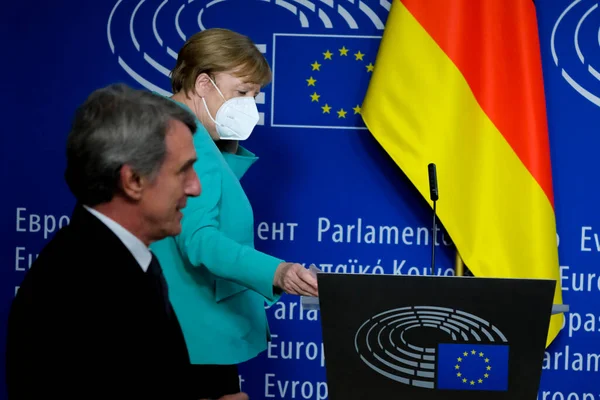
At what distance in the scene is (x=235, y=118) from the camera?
7.07 ft

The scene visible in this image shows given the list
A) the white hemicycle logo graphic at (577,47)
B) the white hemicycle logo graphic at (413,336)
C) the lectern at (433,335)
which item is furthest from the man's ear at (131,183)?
the white hemicycle logo graphic at (577,47)

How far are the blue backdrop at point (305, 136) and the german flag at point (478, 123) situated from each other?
173mm

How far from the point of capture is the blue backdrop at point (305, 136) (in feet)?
9.91

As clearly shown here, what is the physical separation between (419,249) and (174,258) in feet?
4.43

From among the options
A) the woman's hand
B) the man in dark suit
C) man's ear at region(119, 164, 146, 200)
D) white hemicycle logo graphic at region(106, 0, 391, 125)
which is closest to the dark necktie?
the man in dark suit

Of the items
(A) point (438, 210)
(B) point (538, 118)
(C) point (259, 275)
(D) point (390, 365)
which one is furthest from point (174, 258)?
(B) point (538, 118)

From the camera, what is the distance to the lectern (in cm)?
156

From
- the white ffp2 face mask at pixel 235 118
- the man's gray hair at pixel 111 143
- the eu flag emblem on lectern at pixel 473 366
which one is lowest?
the eu flag emblem on lectern at pixel 473 366

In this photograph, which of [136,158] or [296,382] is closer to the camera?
[136,158]

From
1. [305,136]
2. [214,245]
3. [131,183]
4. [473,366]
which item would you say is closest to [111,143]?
[131,183]

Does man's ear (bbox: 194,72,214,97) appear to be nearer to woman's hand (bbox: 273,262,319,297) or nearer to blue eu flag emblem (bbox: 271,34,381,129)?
woman's hand (bbox: 273,262,319,297)

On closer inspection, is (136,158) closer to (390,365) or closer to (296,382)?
(390,365)

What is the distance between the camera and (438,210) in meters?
2.89

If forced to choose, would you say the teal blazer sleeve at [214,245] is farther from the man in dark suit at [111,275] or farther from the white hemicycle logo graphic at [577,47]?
the white hemicycle logo graphic at [577,47]
